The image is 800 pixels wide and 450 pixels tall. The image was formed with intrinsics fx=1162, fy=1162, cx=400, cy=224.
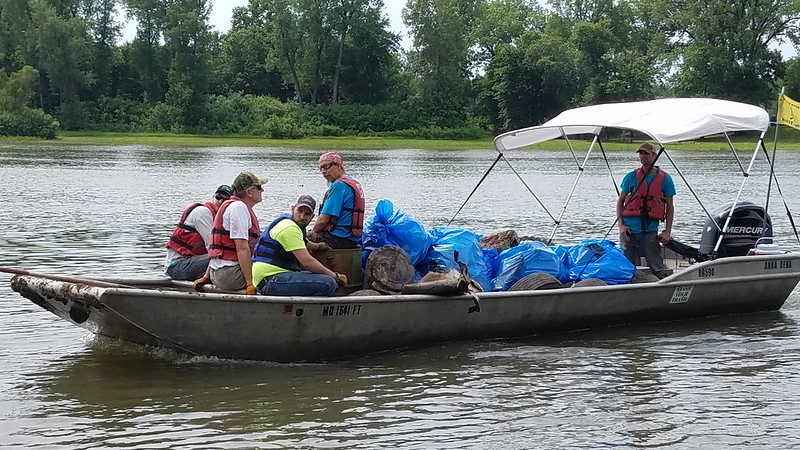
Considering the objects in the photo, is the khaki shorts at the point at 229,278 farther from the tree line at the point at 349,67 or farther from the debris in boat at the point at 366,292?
the tree line at the point at 349,67

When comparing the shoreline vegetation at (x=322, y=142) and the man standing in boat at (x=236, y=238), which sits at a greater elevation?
the man standing in boat at (x=236, y=238)

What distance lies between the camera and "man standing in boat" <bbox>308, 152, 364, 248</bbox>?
10062 millimetres

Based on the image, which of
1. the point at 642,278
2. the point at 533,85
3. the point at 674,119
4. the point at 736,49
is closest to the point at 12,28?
the point at 533,85

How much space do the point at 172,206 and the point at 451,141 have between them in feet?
144

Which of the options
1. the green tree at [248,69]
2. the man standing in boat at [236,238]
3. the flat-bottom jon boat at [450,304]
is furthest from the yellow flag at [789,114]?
the green tree at [248,69]

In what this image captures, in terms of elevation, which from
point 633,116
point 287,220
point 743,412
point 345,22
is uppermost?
point 345,22

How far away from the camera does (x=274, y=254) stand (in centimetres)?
962

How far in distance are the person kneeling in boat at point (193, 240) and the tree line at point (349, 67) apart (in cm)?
5642

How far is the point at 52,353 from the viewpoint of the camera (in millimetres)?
10375

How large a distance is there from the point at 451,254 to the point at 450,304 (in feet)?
2.33

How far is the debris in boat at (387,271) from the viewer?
10188mm

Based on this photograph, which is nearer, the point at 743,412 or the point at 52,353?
the point at 743,412

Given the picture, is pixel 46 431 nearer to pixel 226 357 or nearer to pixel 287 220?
pixel 226 357

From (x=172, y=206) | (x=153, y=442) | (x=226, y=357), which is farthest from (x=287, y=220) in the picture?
(x=172, y=206)
